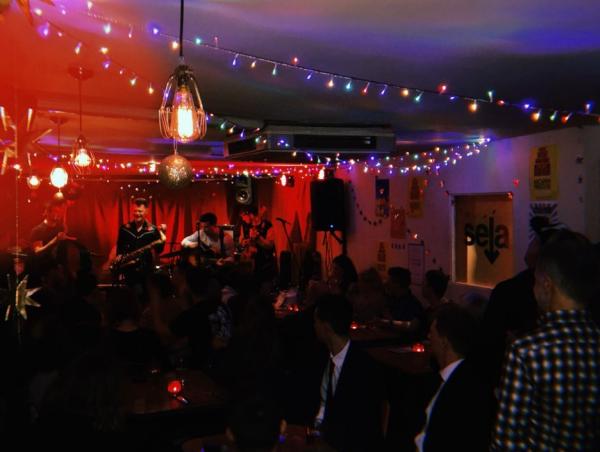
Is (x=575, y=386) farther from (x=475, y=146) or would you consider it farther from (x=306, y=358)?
(x=475, y=146)

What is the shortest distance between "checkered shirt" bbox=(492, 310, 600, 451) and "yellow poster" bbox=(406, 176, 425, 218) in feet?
21.4

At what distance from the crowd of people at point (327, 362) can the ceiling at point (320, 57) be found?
115 cm

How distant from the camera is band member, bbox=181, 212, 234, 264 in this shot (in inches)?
367

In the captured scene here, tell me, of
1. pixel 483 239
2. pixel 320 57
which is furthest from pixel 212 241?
pixel 320 57

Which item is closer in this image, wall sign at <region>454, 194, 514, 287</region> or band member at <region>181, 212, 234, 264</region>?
wall sign at <region>454, 194, 514, 287</region>

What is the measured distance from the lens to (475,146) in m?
7.41

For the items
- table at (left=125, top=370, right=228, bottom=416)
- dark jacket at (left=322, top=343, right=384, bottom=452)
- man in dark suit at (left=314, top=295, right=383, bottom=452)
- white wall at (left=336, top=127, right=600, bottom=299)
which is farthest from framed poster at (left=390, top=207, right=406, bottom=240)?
dark jacket at (left=322, top=343, right=384, bottom=452)

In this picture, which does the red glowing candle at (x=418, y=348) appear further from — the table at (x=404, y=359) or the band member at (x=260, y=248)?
the band member at (x=260, y=248)

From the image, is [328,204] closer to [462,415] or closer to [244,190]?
[244,190]

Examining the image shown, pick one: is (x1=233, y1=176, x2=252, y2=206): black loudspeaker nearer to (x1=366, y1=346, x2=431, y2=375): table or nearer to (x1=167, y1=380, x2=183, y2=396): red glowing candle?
(x1=366, y1=346, x2=431, y2=375): table

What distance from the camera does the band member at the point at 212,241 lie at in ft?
30.6

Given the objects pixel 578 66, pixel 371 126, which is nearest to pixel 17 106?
pixel 371 126

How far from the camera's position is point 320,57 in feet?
12.1

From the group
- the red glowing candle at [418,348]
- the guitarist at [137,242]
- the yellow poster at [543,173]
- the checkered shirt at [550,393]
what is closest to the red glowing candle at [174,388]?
the red glowing candle at [418,348]
